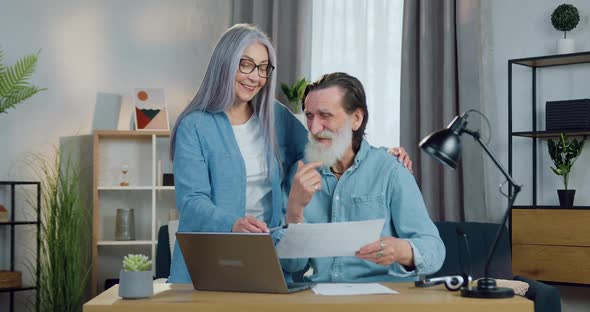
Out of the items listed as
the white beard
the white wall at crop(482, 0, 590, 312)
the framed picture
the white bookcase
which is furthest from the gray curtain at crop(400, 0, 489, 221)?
the white beard

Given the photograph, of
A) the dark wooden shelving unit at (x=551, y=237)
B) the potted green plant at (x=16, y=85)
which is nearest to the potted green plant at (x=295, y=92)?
the dark wooden shelving unit at (x=551, y=237)

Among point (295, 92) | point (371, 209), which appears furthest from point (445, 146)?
point (295, 92)

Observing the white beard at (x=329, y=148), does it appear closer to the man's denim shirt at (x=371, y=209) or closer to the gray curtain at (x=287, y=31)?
the man's denim shirt at (x=371, y=209)

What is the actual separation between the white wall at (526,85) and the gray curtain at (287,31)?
1.22 metres

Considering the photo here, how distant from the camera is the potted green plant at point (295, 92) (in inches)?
196

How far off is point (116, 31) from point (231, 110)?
336 centimetres

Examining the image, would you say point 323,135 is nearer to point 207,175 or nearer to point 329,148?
point 329,148

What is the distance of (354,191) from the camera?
2469mm

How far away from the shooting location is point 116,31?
5.65 m

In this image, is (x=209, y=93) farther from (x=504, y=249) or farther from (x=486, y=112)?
(x=486, y=112)

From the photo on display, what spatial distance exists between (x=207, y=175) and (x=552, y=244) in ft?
7.30

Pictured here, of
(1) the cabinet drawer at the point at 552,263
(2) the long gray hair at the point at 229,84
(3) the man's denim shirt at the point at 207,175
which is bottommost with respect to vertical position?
(1) the cabinet drawer at the point at 552,263

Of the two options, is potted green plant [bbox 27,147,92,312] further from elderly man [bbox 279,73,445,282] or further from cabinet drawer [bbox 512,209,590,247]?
elderly man [bbox 279,73,445,282]

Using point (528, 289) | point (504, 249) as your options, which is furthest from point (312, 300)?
point (504, 249)
